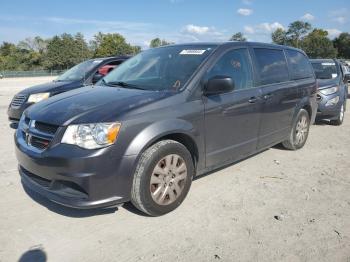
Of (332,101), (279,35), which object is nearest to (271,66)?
(332,101)

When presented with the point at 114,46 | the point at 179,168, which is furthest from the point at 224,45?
the point at 114,46

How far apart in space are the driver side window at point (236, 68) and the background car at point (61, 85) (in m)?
4.39

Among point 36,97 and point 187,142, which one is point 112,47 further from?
point 187,142

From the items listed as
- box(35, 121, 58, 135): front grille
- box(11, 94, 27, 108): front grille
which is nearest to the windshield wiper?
box(35, 121, 58, 135): front grille

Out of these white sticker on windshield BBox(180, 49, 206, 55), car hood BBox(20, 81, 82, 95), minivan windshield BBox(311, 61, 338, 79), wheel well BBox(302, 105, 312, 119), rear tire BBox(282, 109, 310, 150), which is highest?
white sticker on windshield BBox(180, 49, 206, 55)

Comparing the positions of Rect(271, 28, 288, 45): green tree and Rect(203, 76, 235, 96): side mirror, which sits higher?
Rect(271, 28, 288, 45): green tree

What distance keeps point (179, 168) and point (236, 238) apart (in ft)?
3.12

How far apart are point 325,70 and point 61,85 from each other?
271 inches

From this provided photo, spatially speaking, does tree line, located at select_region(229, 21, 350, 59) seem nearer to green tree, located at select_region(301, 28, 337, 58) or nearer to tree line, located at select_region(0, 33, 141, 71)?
green tree, located at select_region(301, 28, 337, 58)

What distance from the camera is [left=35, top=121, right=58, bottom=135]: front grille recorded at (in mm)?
3533

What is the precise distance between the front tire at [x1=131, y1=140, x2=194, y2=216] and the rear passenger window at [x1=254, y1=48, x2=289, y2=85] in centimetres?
199

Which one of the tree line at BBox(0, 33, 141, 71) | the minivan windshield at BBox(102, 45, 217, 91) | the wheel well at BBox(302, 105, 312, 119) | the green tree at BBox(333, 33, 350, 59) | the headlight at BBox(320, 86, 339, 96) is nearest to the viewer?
the minivan windshield at BBox(102, 45, 217, 91)

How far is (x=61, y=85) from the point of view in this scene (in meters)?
8.35

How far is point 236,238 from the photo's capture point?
11.2 feet
